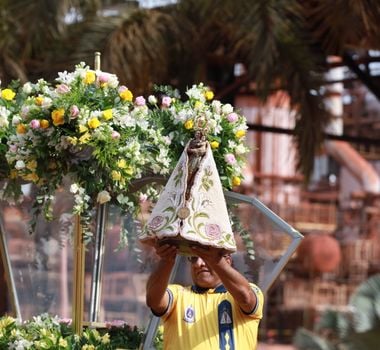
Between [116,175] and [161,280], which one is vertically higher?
[116,175]

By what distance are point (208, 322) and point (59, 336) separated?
55.7 inches

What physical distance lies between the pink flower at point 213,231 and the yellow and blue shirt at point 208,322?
1.58 ft

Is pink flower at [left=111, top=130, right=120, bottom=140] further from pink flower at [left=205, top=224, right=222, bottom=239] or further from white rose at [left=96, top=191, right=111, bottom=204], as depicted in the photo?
pink flower at [left=205, top=224, right=222, bottom=239]

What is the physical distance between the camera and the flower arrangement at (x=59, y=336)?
21.8 ft

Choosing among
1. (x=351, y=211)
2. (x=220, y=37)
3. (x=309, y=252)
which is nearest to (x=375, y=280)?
(x=220, y=37)

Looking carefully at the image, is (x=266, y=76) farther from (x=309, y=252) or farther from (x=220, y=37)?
(x=309, y=252)

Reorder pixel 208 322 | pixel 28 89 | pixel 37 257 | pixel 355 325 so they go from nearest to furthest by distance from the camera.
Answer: pixel 355 325
pixel 208 322
pixel 28 89
pixel 37 257

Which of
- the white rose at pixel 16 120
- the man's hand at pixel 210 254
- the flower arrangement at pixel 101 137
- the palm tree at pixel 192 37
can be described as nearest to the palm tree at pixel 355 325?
the man's hand at pixel 210 254

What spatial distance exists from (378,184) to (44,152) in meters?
22.4

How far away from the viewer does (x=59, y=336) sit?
6699mm

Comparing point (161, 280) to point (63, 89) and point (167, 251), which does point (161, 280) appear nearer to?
point (167, 251)

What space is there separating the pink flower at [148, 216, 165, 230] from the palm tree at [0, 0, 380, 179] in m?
6.56

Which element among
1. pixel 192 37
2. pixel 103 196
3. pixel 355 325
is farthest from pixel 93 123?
pixel 192 37

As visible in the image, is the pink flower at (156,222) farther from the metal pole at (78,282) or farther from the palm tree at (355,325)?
the metal pole at (78,282)
